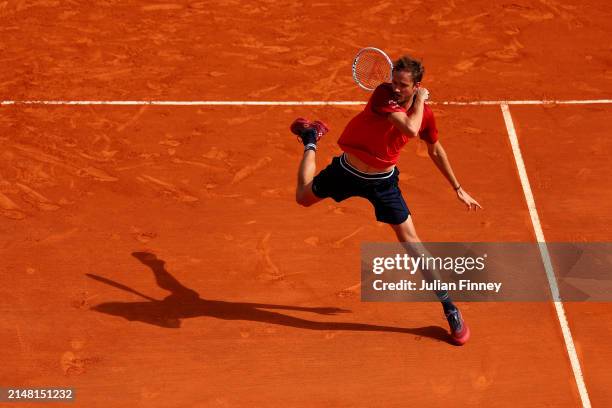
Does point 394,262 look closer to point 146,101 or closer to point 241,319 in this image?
point 241,319

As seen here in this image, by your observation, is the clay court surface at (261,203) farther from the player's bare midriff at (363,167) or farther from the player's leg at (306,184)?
the player's bare midriff at (363,167)

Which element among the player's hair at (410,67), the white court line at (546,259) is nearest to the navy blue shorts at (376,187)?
the player's hair at (410,67)

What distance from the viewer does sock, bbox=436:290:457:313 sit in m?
8.77

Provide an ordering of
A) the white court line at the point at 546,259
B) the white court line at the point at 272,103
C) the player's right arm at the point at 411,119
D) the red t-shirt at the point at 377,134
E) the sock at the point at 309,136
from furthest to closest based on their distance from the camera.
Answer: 1. the white court line at the point at 272,103
2. the sock at the point at 309,136
3. the white court line at the point at 546,259
4. the red t-shirt at the point at 377,134
5. the player's right arm at the point at 411,119

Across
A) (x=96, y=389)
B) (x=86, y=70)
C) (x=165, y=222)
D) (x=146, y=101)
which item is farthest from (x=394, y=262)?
(x=86, y=70)

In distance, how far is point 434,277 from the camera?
862 centimetres

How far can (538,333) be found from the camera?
9125mm

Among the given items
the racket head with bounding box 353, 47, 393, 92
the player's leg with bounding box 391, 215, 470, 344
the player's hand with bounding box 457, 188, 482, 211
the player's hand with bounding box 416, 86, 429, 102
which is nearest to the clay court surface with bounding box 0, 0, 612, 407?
the player's leg with bounding box 391, 215, 470, 344

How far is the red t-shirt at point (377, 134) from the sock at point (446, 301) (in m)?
1.23

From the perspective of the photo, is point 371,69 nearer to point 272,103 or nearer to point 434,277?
point 434,277

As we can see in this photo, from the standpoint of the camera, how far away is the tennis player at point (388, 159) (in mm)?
7953

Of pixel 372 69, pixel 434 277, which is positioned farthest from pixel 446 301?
pixel 372 69

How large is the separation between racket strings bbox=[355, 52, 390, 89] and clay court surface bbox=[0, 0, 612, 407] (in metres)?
2.07

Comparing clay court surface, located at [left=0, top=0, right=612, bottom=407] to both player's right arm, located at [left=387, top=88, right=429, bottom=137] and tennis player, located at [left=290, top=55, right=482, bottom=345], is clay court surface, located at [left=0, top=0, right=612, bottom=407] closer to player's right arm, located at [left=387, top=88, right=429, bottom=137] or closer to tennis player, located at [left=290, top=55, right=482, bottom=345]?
tennis player, located at [left=290, top=55, right=482, bottom=345]
